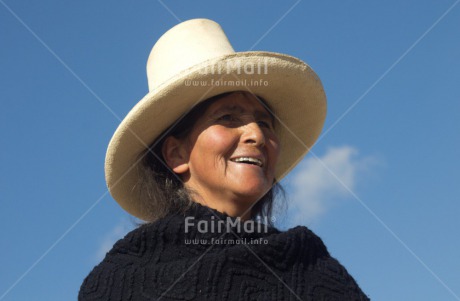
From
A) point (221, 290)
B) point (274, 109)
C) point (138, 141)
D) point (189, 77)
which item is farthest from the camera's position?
point (274, 109)

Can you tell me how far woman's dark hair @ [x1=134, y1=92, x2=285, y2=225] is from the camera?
3.87m

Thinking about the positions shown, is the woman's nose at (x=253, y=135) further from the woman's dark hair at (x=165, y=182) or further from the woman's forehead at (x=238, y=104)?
the woman's dark hair at (x=165, y=182)

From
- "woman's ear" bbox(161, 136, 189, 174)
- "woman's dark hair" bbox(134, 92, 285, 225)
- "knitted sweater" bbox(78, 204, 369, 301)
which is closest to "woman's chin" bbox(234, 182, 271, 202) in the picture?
"knitted sweater" bbox(78, 204, 369, 301)

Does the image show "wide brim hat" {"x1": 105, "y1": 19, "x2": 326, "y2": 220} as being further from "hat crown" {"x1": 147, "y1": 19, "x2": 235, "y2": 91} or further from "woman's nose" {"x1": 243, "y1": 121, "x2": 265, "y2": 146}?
"woman's nose" {"x1": 243, "y1": 121, "x2": 265, "y2": 146}

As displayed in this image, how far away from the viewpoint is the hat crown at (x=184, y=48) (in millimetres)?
4039

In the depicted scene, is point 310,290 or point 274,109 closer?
point 310,290

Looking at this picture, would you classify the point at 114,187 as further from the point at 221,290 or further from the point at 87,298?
the point at 221,290

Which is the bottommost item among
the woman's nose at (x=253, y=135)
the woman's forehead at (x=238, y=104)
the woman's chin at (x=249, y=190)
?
the woman's chin at (x=249, y=190)

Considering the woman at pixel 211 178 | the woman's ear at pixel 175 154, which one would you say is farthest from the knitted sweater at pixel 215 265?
the woman's ear at pixel 175 154

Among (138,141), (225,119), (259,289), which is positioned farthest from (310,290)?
(138,141)

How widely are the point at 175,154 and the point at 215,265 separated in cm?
85

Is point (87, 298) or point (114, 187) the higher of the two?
point (114, 187)

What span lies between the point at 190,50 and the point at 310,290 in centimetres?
149

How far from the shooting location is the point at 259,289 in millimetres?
3338
